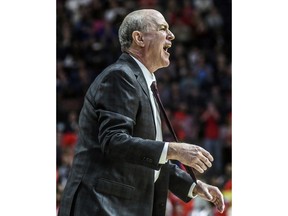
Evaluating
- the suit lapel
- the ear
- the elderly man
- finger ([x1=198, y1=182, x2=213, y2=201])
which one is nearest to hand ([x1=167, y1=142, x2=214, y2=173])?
the elderly man

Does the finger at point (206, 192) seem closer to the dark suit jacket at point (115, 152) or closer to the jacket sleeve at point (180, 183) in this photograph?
the jacket sleeve at point (180, 183)

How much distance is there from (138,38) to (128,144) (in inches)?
24.3

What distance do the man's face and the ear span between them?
2 cm

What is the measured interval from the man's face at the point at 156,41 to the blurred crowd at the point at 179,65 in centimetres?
443

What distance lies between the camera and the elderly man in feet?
11.5

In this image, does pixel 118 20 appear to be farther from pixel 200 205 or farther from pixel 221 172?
pixel 200 205

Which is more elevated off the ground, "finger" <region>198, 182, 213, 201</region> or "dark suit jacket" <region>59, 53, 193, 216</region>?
"dark suit jacket" <region>59, 53, 193, 216</region>

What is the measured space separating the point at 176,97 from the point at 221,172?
182 cm

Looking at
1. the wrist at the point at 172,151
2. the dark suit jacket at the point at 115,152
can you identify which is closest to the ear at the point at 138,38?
the dark suit jacket at the point at 115,152

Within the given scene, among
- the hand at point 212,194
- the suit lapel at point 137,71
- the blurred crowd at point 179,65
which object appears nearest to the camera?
the suit lapel at point 137,71

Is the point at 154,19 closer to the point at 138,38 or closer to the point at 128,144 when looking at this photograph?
the point at 138,38

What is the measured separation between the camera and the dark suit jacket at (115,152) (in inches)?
138

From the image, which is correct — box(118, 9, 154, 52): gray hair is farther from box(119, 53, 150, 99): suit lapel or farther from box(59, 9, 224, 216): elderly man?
box(119, 53, 150, 99): suit lapel
